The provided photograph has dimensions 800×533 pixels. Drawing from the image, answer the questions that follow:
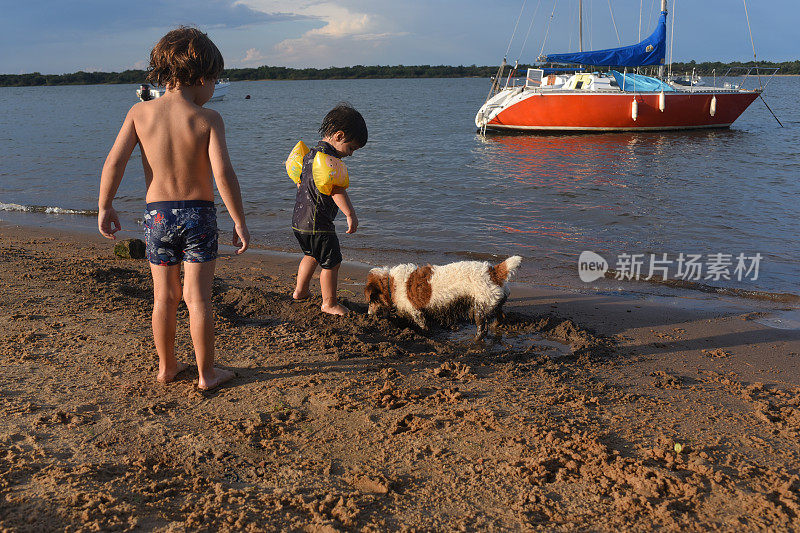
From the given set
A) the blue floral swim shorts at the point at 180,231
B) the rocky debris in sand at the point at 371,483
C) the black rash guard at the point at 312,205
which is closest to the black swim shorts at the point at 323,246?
the black rash guard at the point at 312,205

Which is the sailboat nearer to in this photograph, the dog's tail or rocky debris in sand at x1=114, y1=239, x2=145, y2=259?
rocky debris in sand at x1=114, y1=239, x2=145, y2=259

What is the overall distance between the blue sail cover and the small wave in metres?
21.0

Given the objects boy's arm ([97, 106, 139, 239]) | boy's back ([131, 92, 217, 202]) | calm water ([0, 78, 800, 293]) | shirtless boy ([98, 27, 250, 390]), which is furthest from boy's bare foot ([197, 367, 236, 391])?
calm water ([0, 78, 800, 293])

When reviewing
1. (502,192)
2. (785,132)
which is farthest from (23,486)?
(785,132)

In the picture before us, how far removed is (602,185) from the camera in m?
13.9

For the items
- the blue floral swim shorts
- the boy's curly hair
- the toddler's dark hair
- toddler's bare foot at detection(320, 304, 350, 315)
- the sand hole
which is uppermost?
the boy's curly hair

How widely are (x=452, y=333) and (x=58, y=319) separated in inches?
123

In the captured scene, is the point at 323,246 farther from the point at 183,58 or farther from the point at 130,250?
the point at 130,250

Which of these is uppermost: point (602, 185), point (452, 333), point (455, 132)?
point (455, 132)

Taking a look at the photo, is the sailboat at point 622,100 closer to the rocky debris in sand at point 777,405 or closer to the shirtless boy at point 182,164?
the rocky debris in sand at point 777,405

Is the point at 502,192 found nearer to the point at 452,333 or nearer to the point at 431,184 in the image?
the point at 431,184

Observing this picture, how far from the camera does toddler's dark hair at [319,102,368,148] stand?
4.46 m

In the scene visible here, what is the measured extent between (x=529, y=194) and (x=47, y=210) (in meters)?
10.0

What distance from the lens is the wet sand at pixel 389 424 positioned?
240cm
